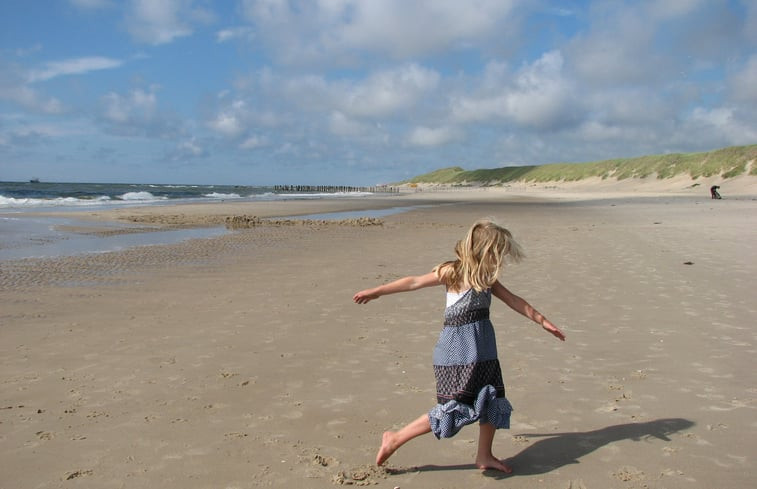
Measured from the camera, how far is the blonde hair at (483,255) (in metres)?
3.71

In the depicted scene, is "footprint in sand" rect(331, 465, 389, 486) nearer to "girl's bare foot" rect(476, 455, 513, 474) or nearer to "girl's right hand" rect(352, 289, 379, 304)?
"girl's bare foot" rect(476, 455, 513, 474)

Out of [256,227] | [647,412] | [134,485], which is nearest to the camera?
[134,485]

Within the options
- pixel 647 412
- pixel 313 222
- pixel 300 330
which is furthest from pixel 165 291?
pixel 313 222

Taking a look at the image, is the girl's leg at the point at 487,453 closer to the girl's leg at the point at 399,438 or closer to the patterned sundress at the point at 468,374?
the patterned sundress at the point at 468,374

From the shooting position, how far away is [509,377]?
210 inches

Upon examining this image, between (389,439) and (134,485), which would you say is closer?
(134,485)

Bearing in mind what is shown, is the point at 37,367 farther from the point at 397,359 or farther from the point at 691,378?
the point at 691,378

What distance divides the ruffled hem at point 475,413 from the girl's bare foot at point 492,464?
22 centimetres

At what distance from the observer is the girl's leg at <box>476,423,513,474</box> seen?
3627 mm

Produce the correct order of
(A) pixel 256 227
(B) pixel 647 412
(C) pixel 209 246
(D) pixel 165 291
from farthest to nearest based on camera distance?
(A) pixel 256 227, (C) pixel 209 246, (D) pixel 165 291, (B) pixel 647 412

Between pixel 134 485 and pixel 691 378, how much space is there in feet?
15.3

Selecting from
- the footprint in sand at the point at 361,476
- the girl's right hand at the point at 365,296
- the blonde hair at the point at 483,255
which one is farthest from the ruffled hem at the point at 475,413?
the girl's right hand at the point at 365,296

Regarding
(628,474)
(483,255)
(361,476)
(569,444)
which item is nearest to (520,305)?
(483,255)

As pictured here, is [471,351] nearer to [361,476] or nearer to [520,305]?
[520,305]
